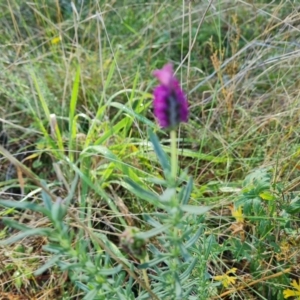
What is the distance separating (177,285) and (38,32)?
1368 mm

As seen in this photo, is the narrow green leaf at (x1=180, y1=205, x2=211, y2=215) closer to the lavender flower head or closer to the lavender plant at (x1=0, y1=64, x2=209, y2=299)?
the lavender plant at (x1=0, y1=64, x2=209, y2=299)

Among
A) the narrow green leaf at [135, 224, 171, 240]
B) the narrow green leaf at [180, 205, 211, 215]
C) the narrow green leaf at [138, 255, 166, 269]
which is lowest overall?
the narrow green leaf at [138, 255, 166, 269]

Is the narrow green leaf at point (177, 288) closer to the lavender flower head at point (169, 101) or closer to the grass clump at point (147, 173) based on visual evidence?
the grass clump at point (147, 173)

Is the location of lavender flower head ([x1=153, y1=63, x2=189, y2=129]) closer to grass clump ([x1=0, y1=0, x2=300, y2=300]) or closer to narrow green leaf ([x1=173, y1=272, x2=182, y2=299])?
grass clump ([x1=0, y1=0, x2=300, y2=300])

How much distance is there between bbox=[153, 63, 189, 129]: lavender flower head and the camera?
605mm

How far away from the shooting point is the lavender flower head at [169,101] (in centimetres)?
60

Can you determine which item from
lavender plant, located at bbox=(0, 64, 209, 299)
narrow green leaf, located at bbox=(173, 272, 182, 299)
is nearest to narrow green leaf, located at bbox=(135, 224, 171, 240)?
lavender plant, located at bbox=(0, 64, 209, 299)

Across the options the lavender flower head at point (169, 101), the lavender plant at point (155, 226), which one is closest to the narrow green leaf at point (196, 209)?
the lavender plant at point (155, 226)

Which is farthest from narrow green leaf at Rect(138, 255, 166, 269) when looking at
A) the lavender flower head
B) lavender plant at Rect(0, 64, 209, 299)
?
the lavender flower head

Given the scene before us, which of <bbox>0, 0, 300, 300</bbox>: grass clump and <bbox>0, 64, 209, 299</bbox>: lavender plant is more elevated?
<bbox>0, 64, 209, 299</bbox>: lavender plant

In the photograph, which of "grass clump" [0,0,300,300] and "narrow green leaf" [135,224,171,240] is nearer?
"narrow green leaf" [135,224,171,240]

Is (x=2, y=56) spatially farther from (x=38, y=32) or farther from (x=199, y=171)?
(x=199, y=171)

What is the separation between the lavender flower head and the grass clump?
84 millimetres

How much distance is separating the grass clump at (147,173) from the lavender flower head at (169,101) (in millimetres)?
84
